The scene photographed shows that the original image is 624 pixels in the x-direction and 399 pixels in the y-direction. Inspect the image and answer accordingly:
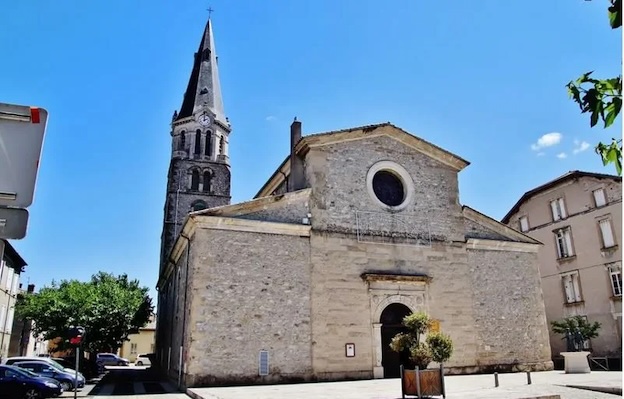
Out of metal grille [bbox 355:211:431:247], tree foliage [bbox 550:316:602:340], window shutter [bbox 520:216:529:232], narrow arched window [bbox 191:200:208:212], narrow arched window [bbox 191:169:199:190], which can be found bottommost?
tree foliage [bbox 550:316:602:340]

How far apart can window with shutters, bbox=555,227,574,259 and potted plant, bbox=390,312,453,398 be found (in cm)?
1918

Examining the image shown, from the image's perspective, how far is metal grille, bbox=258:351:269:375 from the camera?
15.5m

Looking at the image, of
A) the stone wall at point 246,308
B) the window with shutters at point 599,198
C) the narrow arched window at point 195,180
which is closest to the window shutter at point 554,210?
the window with shutters at point 599,198

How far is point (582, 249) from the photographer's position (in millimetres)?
26031

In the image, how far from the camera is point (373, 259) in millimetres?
18453

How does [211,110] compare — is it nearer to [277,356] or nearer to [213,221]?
[213,221]

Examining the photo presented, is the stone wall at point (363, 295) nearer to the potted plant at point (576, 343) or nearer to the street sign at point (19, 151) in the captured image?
the potted plant at point (576, 343)

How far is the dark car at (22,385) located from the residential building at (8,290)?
18.2 meters

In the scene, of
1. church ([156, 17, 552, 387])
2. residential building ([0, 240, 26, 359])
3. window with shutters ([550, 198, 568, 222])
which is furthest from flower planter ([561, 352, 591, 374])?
residential building ([0, 240, 26, 359])

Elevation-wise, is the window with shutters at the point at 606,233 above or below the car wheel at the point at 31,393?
above

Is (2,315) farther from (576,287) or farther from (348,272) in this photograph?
(576,287)

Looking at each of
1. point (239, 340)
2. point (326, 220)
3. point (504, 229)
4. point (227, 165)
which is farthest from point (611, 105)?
point (227, 165)

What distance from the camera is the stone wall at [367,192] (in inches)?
731

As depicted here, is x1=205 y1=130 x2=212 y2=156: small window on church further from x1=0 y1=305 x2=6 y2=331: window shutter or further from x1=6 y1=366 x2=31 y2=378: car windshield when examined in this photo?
x1=6 y1=366 x2=31 y2=378: car windshield
